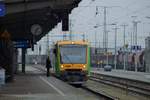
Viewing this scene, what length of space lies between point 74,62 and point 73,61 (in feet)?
0.44

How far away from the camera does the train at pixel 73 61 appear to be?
119ft

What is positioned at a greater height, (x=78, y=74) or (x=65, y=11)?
(x=65, y=11)

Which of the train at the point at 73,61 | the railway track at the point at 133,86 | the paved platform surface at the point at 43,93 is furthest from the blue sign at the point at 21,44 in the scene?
the paved platform surface at the point at 43,93

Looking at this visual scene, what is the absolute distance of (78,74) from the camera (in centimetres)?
3616

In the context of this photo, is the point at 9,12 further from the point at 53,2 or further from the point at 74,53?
the point at 74,53

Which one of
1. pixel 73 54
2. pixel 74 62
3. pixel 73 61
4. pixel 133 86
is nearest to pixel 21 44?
pixel 73 54

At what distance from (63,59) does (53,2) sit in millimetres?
4581

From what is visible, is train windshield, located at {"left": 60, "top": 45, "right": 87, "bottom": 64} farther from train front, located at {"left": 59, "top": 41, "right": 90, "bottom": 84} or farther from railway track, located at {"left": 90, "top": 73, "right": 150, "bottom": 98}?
railway track, located at {"left": 90, "top": 73, "right": 150, "bottom": 98}

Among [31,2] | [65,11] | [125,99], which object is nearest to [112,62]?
[65,11]

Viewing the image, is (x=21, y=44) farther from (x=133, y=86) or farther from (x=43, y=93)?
(x=43, y=93)

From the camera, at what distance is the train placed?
36.3 metres

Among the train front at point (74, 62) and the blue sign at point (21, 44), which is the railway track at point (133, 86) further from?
the blue sign at point (21, 44)

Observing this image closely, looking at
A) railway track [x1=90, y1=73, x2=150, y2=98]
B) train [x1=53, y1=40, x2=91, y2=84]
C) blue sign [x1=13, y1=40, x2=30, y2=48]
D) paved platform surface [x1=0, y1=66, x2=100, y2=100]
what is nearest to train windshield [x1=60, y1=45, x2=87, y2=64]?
train [x1=53, y1=40, x2=91, y2=84]

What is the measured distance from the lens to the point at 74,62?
3666 centimetres
